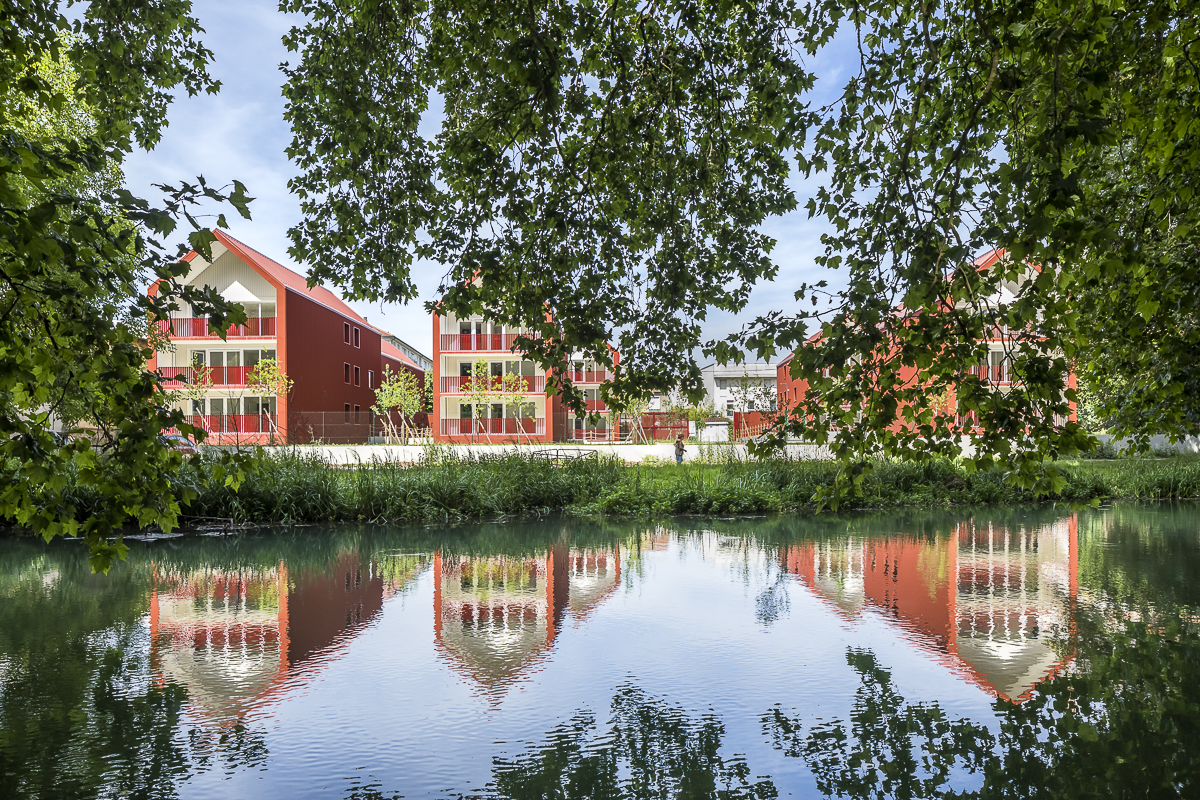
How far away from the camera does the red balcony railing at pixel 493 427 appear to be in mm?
38900

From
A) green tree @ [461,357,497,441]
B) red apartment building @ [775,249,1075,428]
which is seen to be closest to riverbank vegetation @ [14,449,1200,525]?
red apartment building @ [775,249,1075,428]

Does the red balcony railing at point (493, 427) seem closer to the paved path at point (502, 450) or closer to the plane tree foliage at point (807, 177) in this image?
the paved path at point (502, 450)

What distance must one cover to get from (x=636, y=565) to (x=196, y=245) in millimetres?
7082

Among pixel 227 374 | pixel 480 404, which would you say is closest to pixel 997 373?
pixel 480 404

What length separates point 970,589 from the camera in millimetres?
7984

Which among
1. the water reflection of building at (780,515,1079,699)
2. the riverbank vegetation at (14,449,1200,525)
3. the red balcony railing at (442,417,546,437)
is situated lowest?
the water reflection of building at (780,515,1079,699)

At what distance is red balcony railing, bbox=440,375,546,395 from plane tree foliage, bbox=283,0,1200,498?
30205mm

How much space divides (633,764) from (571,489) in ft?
36.2

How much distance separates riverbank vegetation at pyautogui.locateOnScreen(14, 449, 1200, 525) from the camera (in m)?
12.8

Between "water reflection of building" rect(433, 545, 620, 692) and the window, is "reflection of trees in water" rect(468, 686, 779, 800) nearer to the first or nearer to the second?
"water reflection of building" rect(433, 545, 620, 692)

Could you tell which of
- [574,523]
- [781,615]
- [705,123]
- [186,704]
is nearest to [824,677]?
[781,615]

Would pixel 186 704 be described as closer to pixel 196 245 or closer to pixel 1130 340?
pixel 196 245

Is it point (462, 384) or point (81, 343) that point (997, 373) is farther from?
point (462, 384)

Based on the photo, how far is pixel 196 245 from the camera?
3.43 meters
